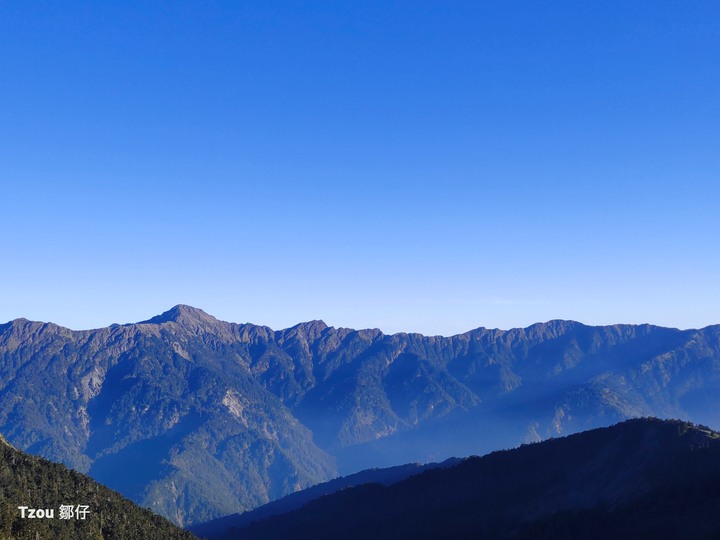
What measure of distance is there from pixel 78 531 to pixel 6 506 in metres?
24.4

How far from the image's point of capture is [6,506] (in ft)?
572

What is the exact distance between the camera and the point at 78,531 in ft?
627

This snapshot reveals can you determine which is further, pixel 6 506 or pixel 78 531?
pixel 78 531
